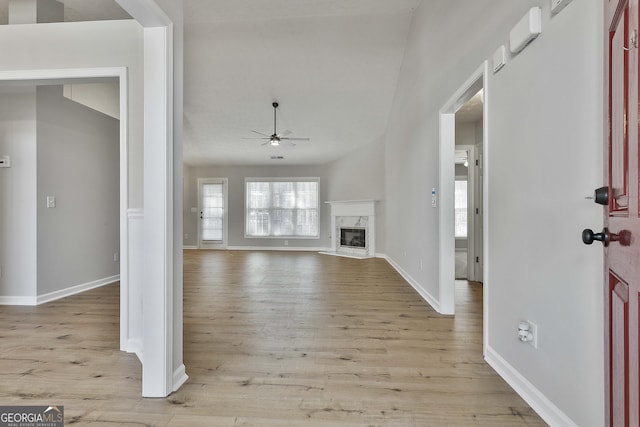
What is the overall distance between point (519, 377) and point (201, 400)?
5.83 feet

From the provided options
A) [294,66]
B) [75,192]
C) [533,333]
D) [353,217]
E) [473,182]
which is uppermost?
[294,66]

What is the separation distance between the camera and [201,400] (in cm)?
170

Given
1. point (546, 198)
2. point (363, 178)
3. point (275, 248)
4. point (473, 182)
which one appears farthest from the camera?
point (275, 248)

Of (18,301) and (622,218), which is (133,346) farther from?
(622,218)

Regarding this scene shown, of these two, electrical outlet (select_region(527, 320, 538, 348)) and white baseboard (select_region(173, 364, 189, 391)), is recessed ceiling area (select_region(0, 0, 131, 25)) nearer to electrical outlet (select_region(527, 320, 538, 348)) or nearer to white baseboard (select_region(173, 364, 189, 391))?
white baseboard (select_region(173, 364, 189, 391))

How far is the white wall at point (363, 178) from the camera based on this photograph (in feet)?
23.4

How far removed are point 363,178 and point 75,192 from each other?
562 centimetres

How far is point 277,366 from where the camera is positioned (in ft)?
6.86

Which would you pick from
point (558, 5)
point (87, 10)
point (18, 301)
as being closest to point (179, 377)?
point (558, 5)

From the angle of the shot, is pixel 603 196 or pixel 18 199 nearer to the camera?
pixel 603 196

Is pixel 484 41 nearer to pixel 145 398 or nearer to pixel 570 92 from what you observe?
pixel 570 92

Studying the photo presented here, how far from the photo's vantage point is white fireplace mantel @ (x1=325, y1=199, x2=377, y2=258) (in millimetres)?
7422

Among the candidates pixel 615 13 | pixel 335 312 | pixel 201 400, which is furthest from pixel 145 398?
pixel 615 13

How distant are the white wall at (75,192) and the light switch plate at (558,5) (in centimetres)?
476
